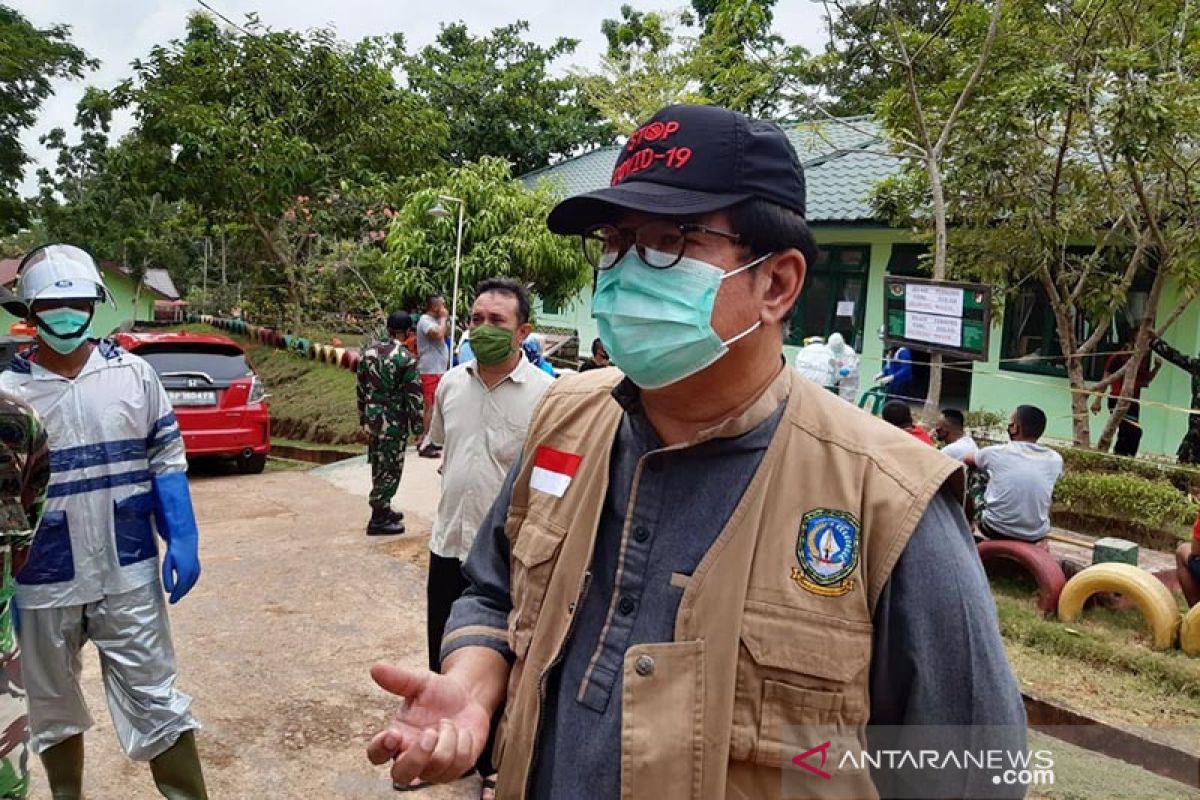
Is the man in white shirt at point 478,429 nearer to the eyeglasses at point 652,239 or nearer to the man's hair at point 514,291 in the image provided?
the man's hair at point 514,291

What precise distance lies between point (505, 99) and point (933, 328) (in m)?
18.8

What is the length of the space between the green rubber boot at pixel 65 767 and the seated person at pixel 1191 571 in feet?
18.8

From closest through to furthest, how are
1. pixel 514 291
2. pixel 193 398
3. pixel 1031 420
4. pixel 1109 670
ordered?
pixel 514 291 < pixel 1109 670 < pixel 1031 420 < pixel 193 398

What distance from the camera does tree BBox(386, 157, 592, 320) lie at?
13.9 meters

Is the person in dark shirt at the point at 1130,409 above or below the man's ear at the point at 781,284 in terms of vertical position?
below

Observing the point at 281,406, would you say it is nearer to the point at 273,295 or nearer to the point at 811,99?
the point at 273,295

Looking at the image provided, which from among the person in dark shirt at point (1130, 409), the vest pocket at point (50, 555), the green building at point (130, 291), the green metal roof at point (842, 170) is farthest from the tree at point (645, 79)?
the green building at point (130, 291)

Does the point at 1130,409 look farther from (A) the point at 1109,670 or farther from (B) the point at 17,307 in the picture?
(B) the point at 17,307

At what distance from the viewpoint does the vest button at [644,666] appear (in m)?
1.41

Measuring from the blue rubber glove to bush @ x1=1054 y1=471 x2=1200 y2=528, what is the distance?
717 cm

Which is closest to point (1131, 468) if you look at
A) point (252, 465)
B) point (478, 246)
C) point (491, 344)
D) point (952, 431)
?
point (952, 431)

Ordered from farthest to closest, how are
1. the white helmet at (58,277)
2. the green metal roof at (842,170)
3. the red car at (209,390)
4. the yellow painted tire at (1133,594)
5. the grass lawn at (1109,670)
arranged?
1. the green metal roof at (842,170)
2. the red car at (209,390)
3. the yellow painted tire at (1133,594)
4. the grass lawn at (1109,670)
5. the white helmet at (58,277)

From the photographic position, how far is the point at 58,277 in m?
3.22

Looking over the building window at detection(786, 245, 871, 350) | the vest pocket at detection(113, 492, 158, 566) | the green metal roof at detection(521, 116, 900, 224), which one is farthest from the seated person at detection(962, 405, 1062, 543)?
the building window at detection(786, 245, 871, 350)
